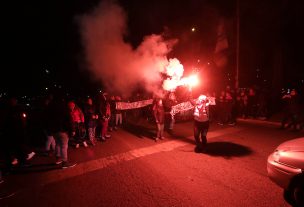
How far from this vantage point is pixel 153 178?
5.28 meters

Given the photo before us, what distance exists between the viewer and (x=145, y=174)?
5.54 metres

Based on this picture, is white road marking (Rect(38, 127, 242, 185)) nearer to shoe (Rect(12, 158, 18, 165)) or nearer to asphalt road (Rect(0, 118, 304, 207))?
asphalt road (Rect(0, 118, 304, 207))

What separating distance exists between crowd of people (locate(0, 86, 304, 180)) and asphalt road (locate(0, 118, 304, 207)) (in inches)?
23.8

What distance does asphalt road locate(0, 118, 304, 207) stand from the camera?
4352 millimetres

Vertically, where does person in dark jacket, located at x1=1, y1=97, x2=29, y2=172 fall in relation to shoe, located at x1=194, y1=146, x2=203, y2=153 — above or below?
above

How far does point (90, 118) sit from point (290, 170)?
6.65 metres

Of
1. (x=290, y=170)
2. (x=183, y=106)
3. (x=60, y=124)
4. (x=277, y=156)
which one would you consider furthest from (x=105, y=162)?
(x=183, y=106)

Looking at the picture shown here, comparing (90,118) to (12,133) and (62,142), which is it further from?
(12,133)

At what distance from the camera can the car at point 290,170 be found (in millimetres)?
3654

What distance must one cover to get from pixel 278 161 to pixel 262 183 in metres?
1.04

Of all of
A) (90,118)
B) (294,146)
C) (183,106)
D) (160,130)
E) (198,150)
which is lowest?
(198,150)

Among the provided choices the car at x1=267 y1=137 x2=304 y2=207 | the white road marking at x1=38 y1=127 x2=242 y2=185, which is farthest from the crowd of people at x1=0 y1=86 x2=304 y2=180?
the car at x1=267 y1=137 x2=304 y2=207

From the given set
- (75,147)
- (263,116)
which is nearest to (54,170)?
(75,147)

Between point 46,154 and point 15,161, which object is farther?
point 46,154
